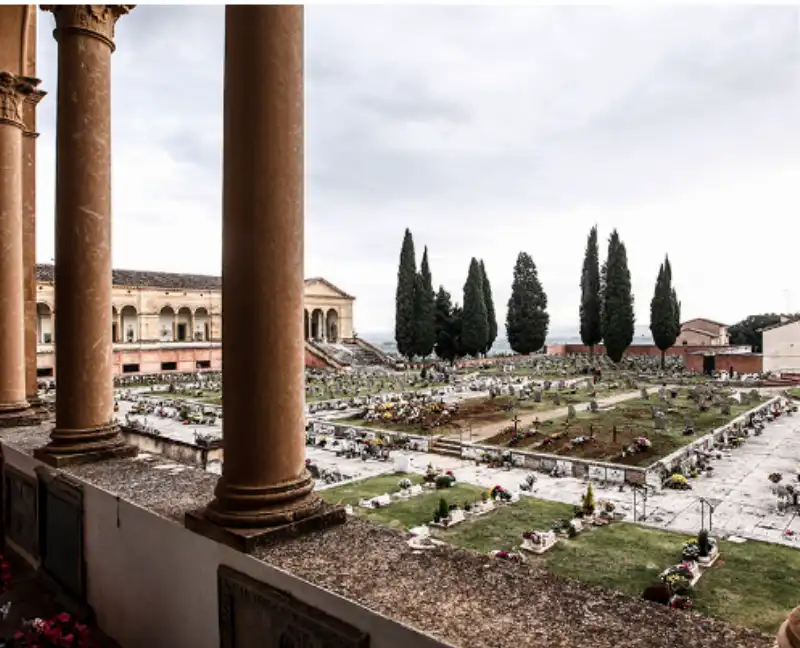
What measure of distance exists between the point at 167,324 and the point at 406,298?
81.3 feet

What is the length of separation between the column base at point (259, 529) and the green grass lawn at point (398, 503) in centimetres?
765

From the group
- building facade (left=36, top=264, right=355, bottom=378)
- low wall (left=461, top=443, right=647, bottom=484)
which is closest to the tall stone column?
low wall (left=461, top=443, right=647, bottom=484)

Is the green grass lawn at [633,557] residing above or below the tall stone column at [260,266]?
below

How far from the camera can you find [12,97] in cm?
787

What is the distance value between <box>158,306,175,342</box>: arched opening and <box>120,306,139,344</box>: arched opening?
7.65ft

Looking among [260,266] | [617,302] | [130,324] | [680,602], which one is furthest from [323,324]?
[260,266]

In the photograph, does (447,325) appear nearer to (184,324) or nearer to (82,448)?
(184,324)

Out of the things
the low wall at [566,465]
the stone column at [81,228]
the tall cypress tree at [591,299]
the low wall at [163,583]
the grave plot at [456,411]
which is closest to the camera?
the low wall at [163,583]

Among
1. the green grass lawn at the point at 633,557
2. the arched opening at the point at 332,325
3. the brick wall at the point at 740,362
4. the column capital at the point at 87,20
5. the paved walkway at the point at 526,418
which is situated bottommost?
the green grass lawn at the point at 633,557

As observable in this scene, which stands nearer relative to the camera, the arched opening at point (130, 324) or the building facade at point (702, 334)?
the arched opening at point (130, 324)

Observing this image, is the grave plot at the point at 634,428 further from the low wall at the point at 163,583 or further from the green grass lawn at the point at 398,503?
the low wall at the point at 163,583

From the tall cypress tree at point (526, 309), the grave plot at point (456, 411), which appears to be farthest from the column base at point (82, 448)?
the tall cypress tree at point (526, 309)

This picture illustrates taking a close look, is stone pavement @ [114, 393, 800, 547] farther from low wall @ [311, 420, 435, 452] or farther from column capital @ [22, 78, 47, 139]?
column capital @ [22, 78, 47, 139]

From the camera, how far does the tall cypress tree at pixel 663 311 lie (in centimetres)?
4706
